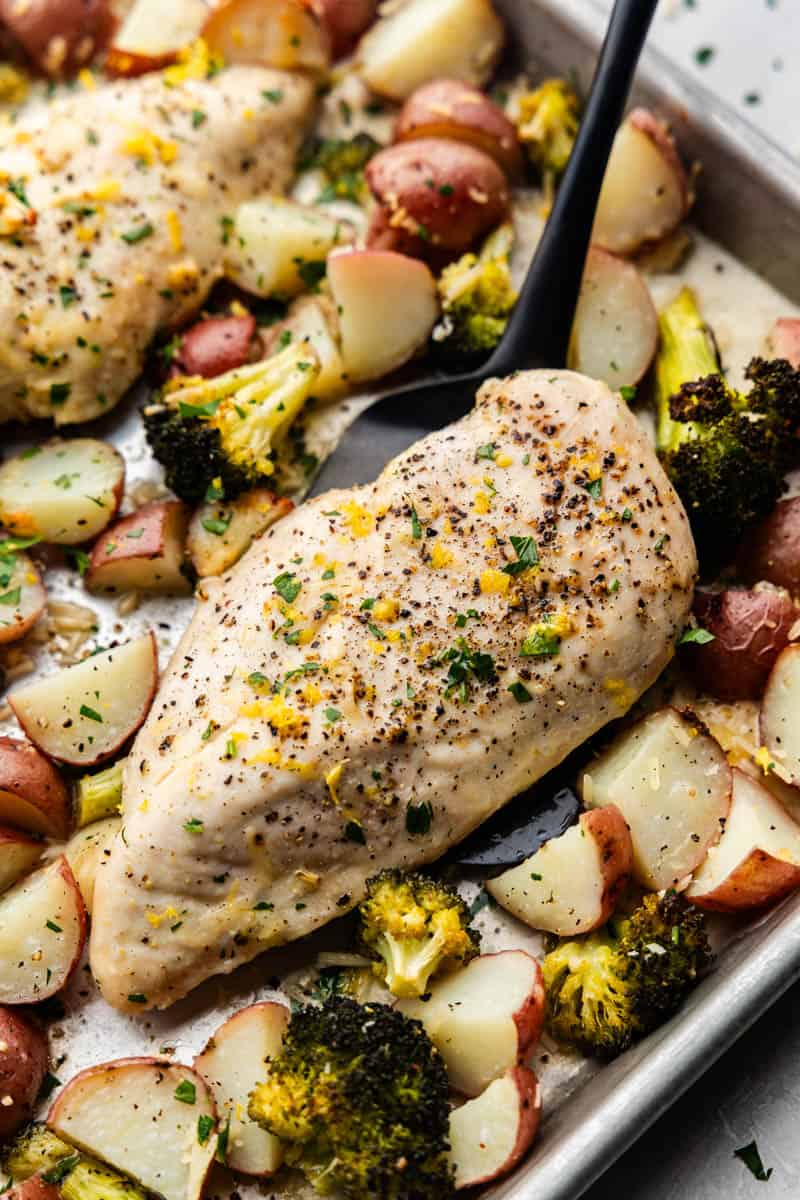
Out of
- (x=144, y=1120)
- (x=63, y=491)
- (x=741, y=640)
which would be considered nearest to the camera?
(x=144, y=1120)

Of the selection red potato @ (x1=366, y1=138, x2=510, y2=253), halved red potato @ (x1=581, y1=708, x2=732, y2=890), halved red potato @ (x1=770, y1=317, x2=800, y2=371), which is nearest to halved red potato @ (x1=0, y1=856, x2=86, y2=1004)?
halved red potato @ (x1=581, y1=708, x2=732, y2=890)

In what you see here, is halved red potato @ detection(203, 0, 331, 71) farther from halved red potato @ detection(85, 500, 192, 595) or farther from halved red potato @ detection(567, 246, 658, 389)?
halved red potato @ detection(85, 500, 192, 595)

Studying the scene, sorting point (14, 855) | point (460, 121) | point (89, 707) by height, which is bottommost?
point (14, 855)

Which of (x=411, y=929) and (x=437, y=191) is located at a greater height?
(x=437, y=191)

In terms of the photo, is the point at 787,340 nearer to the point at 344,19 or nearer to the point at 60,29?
the point at 344,19

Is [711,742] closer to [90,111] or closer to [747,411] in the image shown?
[747,411]

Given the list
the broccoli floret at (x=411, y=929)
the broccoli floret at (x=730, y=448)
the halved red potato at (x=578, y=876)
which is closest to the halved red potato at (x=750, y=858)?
the halved red potato at (x=578, y=876)

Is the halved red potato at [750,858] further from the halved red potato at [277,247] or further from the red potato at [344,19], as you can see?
the red potato at [344,19]

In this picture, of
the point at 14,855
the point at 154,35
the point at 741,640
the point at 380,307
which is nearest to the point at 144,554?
the point at 14,855
